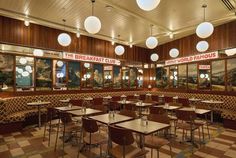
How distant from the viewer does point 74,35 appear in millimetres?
7832

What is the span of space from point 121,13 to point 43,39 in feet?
11.6

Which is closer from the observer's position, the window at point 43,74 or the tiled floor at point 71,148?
the tiled floor at point 71,148

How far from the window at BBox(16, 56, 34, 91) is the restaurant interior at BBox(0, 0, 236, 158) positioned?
4 centimetres

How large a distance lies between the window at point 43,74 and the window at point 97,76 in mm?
2343

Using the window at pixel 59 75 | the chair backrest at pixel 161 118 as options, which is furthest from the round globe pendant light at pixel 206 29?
the window at pixel 59 75

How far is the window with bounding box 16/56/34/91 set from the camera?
631cm

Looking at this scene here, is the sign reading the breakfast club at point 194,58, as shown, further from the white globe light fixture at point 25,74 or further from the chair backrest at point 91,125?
the white globe light fixture at point 25,74

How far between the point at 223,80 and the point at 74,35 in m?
7.27

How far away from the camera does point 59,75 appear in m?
7.50

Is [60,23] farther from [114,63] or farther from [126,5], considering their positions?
[114,63]

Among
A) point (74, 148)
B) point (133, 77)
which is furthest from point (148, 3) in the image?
point (133, 77)

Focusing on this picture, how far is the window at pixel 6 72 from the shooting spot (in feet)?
19.3

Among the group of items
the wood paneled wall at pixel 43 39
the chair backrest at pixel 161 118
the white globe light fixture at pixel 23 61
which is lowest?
the chair backrest at pixel 161 118

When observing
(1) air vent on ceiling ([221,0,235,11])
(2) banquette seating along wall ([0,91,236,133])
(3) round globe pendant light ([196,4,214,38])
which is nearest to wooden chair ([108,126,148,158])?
(2) banquette seating along wall ([0,91,236,133])
